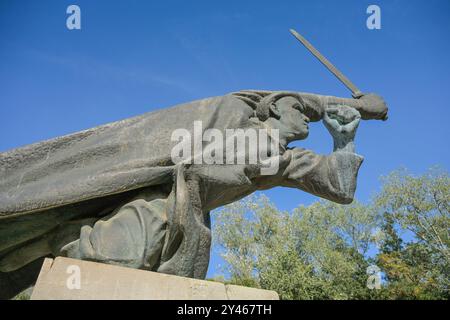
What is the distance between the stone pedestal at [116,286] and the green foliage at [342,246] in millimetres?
15339

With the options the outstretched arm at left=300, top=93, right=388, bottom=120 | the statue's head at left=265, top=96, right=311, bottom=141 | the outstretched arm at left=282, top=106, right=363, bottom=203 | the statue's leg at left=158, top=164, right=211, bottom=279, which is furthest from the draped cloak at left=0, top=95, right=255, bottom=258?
the outstretched arm at left=300, top=93, right=388, bottom=120

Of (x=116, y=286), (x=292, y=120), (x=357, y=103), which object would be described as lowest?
(x=116, y=286)

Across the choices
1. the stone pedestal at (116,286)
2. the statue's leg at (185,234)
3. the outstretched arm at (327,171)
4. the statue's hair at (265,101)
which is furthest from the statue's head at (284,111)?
the stone pedestal at (116,286)

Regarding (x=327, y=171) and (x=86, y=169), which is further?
Answer: (x=327, y=171)

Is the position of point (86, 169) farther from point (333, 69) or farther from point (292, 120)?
point (333, 69)

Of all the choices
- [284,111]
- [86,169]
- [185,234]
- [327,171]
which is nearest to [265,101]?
[284,111]

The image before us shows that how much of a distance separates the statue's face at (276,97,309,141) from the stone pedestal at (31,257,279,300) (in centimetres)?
138

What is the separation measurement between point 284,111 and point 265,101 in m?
0.17

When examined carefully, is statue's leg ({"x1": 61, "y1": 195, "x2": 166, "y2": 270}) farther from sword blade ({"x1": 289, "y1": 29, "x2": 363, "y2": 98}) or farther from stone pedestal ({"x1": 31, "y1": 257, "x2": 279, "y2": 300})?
sword blade ({"x1": 289, "y1": 29, "x2": 363, "y2": 98})

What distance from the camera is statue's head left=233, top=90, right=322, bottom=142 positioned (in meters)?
3.71

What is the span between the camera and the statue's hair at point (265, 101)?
378 cm

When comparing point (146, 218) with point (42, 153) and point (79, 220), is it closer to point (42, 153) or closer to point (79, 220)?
point (79, 220)

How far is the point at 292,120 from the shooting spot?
12.2ft
